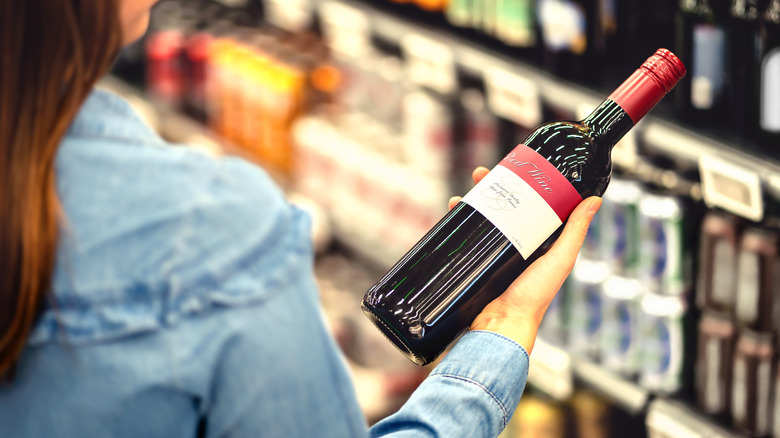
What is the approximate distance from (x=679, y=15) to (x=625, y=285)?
0.49m

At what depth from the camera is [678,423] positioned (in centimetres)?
145

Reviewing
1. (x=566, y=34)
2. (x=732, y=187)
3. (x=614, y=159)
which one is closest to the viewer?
(x=732, y=187)

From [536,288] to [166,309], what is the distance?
436 millimetres

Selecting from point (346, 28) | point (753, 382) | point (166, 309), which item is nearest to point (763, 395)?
point (753, 382)

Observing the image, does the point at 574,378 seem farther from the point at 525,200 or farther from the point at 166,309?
the point at 166,309

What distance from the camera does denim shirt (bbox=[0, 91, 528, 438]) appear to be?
57cm

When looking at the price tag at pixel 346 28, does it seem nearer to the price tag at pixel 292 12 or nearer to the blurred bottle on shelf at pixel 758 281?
the price tag at pixel 292 12

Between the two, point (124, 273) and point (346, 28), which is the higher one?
point (124, 273)

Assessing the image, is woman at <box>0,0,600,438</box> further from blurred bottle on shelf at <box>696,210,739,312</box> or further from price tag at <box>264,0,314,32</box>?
price tag at <box>264,0,314,32</box>

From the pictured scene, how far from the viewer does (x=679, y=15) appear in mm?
1361

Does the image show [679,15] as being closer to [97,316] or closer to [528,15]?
[528,15]

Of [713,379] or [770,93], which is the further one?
[713,379]

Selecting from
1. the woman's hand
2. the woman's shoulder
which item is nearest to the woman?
the woman's shoulder

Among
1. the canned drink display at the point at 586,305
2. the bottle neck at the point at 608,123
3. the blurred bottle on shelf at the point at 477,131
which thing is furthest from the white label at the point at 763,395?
the blurred bottle on shelf at the point at 477,131
